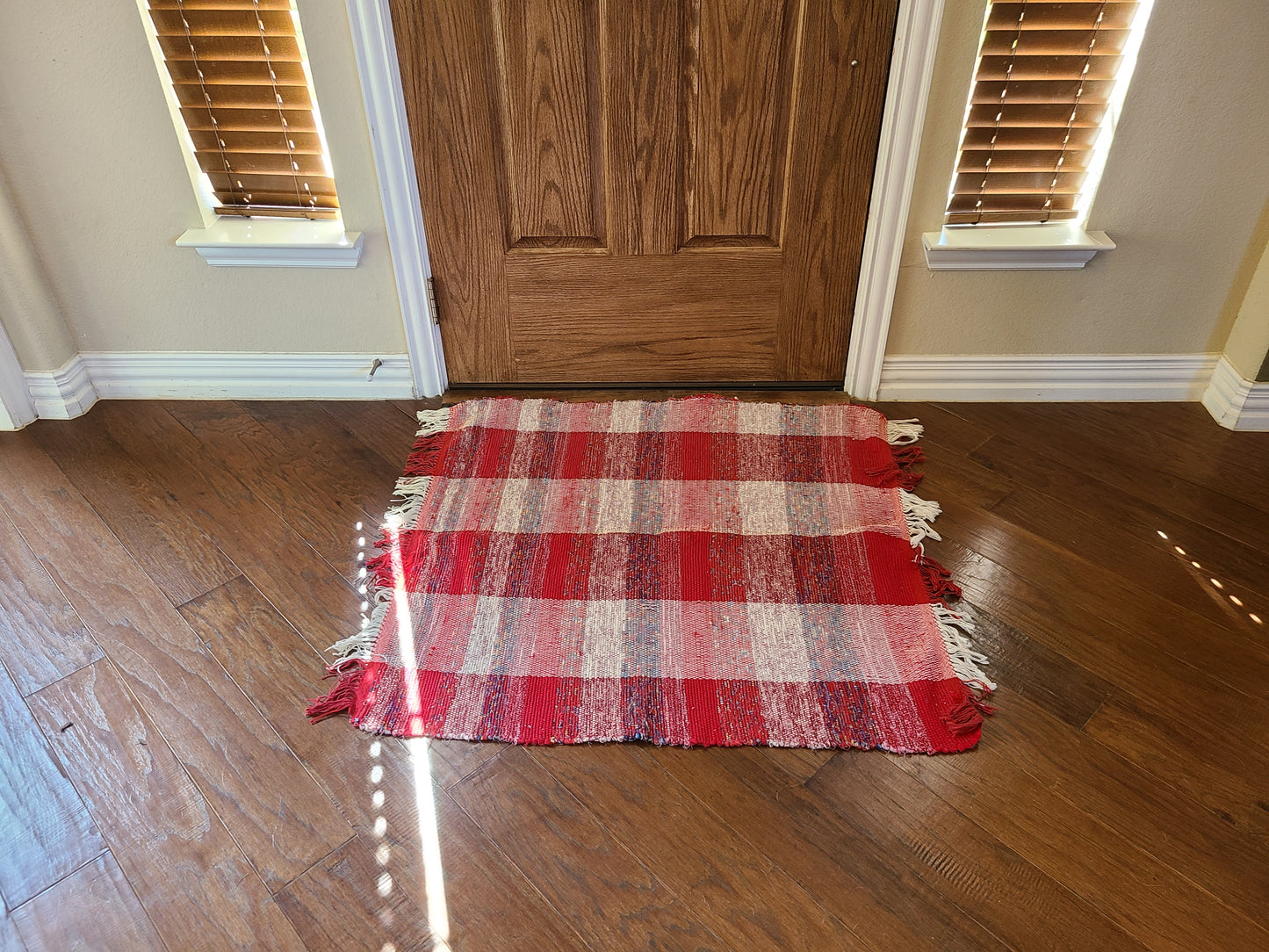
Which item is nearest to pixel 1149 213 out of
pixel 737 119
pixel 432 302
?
pixel 737 119

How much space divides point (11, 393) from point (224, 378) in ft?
1.51

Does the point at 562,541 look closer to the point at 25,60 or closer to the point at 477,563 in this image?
the point at 477,563

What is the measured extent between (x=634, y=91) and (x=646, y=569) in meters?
0.98

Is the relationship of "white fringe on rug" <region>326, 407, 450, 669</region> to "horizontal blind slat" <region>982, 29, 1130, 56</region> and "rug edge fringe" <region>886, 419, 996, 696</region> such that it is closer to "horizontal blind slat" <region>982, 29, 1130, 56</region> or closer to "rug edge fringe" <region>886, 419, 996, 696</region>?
"rug edge fringe" <region>886, 419, 996, 696</region>

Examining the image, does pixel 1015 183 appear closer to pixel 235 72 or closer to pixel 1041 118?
pixel 1041 118

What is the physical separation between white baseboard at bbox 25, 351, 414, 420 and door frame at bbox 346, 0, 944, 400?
0.34ft

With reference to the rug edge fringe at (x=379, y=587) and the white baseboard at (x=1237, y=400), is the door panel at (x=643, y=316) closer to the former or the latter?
the rug edge fringe at (x=379, y=587)

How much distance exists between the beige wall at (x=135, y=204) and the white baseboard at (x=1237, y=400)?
1.93 meters

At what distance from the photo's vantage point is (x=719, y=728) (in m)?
1.49

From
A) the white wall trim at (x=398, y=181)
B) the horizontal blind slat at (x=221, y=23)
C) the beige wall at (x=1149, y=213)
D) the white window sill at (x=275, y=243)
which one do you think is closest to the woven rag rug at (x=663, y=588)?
the white wall trim at (x=398, y=181)

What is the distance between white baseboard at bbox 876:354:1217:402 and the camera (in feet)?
7.16

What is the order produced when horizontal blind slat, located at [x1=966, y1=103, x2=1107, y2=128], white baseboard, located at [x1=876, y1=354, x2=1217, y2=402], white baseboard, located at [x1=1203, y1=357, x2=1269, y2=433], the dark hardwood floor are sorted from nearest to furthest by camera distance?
the dark hardwood floor
horizontal blind slat, located at [x1=966, y1=103, x2=1107, y2=128]
white baseboard, located at [x1=1203, y1=357, x2=1269, y2=433]
white baseboard, located at [x1=876, y1=354, x2=1217, y2=402]

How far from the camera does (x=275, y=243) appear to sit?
2.01 m

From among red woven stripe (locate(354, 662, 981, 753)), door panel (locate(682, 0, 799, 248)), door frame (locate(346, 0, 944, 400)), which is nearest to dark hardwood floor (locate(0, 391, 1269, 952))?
red woven stripe (locate(354, 662, 981, 753))
